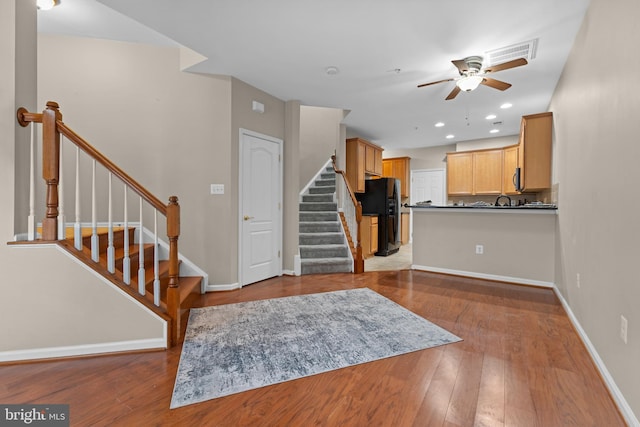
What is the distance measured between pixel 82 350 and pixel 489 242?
4.68m

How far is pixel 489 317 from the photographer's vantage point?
2.92m

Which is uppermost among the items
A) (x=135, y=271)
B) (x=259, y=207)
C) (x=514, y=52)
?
(x=514, y=52)

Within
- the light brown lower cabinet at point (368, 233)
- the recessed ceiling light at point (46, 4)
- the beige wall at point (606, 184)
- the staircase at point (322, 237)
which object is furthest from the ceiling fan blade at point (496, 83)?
the recessed ceiling light at point (46, 4)

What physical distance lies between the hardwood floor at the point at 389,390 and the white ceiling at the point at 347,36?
2657mm

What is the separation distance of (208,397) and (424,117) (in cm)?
537

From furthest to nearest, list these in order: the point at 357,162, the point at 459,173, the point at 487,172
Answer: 1. the point at 459,173
2. the point at 487,172
3. the point at 357,162

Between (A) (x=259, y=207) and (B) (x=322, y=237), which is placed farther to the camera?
(B) (x=322, y=237)

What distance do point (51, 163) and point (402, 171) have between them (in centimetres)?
769

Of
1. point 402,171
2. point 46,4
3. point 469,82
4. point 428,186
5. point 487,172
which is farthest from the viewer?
point 402,171

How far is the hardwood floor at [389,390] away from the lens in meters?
1.54

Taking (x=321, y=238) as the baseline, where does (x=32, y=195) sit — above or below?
above

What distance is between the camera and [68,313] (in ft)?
7.00

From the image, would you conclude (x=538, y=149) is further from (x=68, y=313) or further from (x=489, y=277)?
(x=68, y=313)

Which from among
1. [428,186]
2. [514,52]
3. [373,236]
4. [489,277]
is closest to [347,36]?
[514,52]
